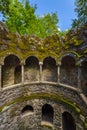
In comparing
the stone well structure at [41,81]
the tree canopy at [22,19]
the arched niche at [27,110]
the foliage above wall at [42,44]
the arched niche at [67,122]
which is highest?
the tree canopy at [22,19]

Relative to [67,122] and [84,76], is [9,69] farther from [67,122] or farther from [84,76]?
[67,122]

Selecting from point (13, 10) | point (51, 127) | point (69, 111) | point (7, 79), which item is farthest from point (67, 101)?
point (13, 10)

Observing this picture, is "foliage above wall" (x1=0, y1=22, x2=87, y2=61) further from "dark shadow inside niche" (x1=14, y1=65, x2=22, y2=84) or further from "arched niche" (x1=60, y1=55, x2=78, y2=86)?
"dark shadow inside niche" (x1=14, y1=65, x2=22, y2=84)

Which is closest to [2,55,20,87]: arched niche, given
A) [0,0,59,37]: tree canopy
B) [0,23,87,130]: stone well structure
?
[0,23,87,130]: stone well structure

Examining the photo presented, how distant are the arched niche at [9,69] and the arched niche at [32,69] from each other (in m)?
1.03

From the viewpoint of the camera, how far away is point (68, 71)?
62.0ft

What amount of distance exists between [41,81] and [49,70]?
1.48 meters

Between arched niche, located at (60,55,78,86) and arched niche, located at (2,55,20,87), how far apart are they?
13.9ft

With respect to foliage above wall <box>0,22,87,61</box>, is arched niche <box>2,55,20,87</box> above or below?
below

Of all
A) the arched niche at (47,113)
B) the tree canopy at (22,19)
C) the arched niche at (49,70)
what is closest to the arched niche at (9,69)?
the arched niche at (49,70)

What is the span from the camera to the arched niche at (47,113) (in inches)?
718

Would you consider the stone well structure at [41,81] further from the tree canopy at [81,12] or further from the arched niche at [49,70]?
the tree canopy at [81,12]

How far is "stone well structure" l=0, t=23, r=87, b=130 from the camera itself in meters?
17.0

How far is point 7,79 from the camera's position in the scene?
18766mm
